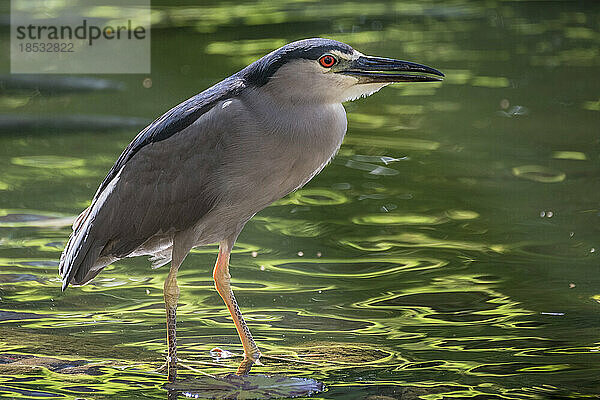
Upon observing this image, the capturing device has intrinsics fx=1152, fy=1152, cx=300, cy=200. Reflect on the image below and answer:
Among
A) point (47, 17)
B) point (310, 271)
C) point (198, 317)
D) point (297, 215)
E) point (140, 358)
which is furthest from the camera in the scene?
point (47, 17)

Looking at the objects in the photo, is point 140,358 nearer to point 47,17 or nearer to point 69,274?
point 69,274

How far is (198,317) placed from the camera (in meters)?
5.98

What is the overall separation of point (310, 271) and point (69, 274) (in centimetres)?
175

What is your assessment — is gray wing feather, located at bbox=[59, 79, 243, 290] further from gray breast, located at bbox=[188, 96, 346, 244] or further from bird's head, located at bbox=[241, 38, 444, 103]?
bird's head, located at bbox=[241, 38, 444, 103]

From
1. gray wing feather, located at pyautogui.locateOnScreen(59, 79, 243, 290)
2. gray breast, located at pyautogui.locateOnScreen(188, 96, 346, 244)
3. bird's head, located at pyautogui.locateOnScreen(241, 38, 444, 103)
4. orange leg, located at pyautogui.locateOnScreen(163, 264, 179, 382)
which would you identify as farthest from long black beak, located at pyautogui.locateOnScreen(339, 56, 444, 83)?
orange leg, located at pyautogui.locateOnScreen(163, 264, 179, 382)

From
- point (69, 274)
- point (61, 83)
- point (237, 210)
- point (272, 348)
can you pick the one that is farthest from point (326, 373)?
point (61, 83)

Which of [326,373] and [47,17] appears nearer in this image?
[326,373]

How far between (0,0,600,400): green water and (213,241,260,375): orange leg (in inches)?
2.9

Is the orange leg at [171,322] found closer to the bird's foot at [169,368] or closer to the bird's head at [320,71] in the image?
the bird's foot at [169,368]

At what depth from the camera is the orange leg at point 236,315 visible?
533cm

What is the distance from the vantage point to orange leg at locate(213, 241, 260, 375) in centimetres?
533

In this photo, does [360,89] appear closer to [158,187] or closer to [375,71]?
[375,71]

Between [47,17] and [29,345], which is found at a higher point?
[47,17]

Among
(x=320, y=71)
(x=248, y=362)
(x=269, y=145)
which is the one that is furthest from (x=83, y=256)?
(x=320, y=71)
